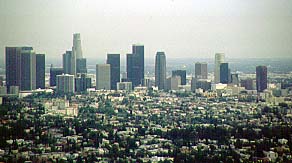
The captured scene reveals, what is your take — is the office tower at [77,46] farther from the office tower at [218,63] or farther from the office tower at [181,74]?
the office tower at [218,63]

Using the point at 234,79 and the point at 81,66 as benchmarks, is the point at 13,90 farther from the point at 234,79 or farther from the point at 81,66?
the point at 234,79

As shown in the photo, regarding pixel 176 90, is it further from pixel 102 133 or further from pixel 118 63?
pixel 102 133

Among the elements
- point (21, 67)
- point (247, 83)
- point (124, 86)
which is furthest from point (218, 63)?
point (21, 67)

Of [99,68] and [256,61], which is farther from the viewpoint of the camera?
[99,68]

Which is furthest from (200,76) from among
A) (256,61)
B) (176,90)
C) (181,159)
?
(181,159)

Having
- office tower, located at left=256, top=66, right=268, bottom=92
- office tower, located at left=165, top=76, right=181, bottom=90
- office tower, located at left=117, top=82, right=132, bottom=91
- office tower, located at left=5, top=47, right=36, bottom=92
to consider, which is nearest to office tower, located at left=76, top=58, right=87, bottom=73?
office tower, located at left=117, top=82, right=132, bottom=91

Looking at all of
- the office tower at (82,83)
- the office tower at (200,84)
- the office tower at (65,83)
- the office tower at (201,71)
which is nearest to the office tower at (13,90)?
the office tower at (65,83)
